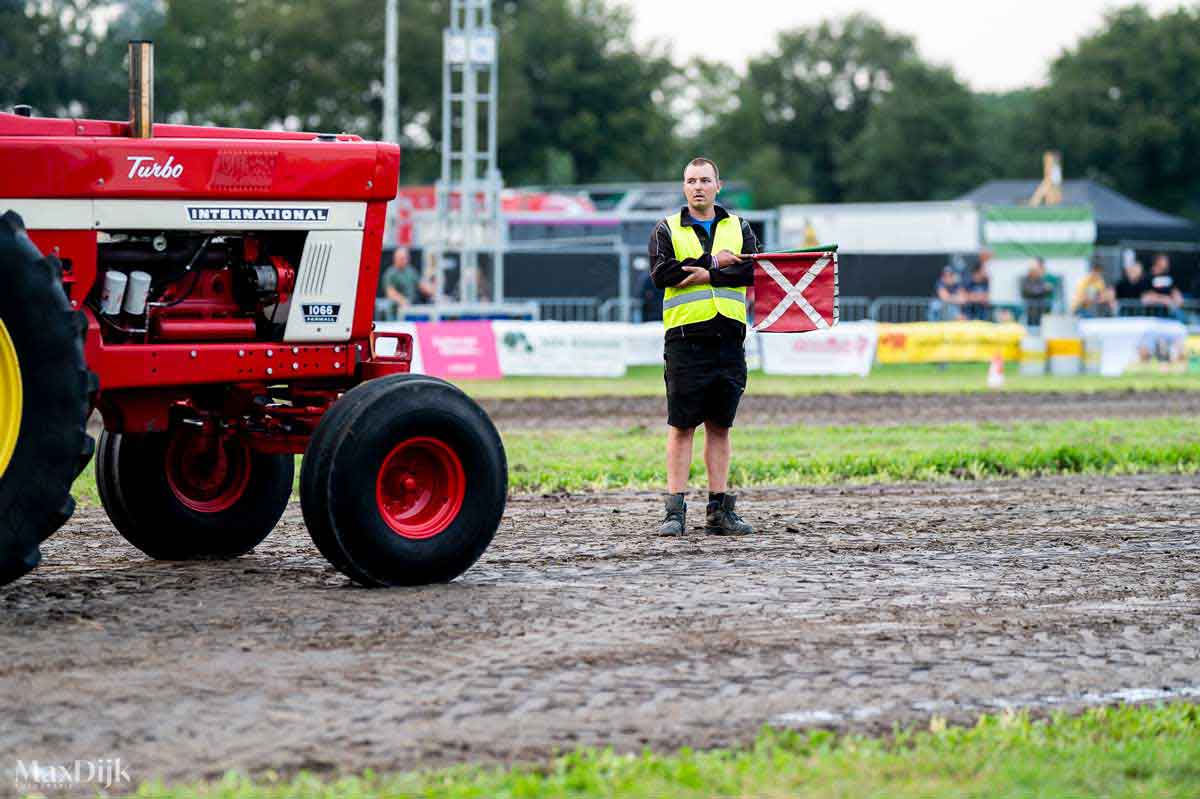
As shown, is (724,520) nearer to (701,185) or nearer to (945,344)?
(701,185)

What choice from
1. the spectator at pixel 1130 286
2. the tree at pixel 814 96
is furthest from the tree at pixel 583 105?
the spectator at pixel 1130 286

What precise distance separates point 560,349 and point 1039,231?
1495 cm

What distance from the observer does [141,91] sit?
24.6 feet

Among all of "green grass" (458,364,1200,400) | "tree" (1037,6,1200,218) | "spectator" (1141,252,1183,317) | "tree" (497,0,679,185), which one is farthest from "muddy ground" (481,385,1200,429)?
"tree" (1037,6,1200,218)

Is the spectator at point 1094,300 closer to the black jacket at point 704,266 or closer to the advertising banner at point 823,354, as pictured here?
the advertising banner at point 823,354

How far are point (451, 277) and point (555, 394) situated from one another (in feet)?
43.9

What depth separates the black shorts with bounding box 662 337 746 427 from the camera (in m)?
9.62

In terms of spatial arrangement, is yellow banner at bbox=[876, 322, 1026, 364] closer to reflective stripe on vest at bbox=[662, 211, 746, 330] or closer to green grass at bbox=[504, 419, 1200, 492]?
green grass at bbox=[504, 419, 1200, 492]

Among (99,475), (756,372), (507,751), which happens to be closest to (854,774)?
(507,751)

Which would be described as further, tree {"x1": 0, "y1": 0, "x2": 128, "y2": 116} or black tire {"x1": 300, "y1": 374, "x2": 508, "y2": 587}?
tree {"x1": 0, "y1": 0, "x2": 128, "y2": 116}

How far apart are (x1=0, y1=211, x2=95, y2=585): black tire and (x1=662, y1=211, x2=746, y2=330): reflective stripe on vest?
11.9ft

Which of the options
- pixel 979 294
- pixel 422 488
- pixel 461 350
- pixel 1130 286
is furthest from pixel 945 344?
pixel 422 488

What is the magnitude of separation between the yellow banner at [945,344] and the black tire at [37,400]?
2088cm

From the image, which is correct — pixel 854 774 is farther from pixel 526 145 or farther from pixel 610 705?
pixel 526 145
